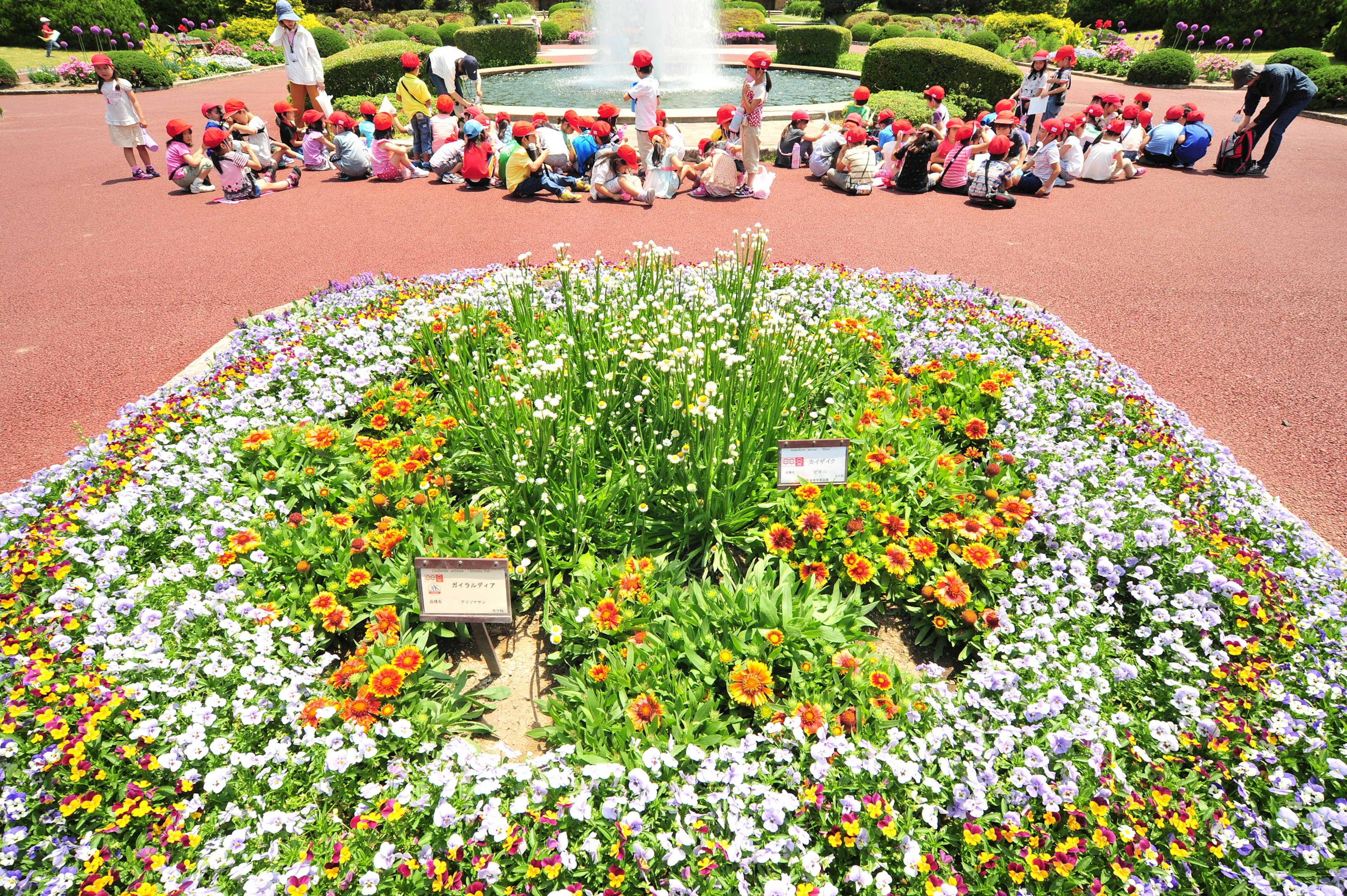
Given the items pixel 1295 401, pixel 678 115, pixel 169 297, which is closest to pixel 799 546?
pixel 1295 401

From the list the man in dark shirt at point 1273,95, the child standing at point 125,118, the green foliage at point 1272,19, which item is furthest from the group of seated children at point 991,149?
the green foliage at point 1272,19

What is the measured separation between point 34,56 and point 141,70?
8.93 m

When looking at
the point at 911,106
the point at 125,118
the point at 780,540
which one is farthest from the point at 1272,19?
the point at 125,118

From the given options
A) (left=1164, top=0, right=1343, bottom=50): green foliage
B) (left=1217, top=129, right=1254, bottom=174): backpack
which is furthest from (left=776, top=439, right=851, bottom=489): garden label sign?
(left=1164, top=0, right=1343, bottom=50): green foliage

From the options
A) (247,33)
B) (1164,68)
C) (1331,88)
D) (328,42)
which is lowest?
(1331,88)

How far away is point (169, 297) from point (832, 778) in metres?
6.81

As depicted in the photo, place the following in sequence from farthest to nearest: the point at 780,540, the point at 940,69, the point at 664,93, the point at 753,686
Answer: the point at 664,93
the point at 940,69
the point at 780,540
the point at 753,686

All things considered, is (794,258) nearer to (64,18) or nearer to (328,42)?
(328,42)

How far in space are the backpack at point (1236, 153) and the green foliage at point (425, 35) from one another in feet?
66.8

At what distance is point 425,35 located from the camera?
21.5 metres

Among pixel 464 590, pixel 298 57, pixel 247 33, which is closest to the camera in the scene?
pixel 464 590

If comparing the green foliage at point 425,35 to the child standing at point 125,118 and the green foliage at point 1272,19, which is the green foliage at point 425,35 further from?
the green foliage at point 1272,19

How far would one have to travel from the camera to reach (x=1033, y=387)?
148 inches

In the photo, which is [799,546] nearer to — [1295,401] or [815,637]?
[815,637]
